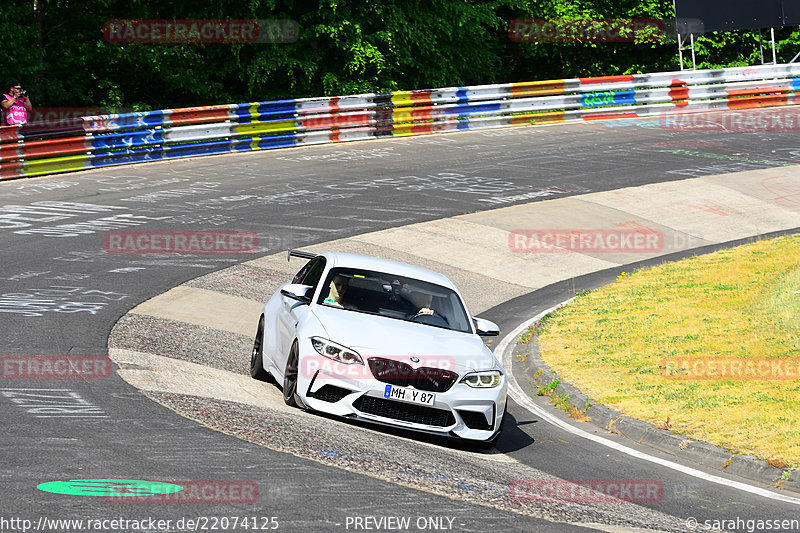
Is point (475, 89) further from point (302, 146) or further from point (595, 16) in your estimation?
point (595, 16)

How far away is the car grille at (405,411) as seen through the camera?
905 centimetres

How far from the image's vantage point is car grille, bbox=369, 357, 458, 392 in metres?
9.05

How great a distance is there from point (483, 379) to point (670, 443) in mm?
1889

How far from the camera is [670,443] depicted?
31.6ft

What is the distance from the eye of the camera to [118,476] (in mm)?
6684

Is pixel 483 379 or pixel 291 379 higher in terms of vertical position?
pixel 291 379

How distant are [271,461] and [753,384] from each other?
5855 millimetres

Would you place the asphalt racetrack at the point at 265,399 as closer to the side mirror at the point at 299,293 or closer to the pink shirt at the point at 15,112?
the side mirror at the point at 299,293

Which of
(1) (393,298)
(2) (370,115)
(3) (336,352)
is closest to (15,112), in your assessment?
(2) (370,115)

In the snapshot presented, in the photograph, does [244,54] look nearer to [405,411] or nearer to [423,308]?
[423,308]

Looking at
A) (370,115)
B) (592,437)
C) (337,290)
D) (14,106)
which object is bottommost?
(592,437)

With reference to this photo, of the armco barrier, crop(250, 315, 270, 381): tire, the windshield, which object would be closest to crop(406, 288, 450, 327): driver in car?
the windshield

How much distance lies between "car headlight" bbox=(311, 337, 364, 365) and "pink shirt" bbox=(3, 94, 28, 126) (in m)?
17.1

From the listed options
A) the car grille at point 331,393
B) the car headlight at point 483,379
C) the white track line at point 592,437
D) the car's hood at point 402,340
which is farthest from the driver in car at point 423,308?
the white track line at point 592,437
